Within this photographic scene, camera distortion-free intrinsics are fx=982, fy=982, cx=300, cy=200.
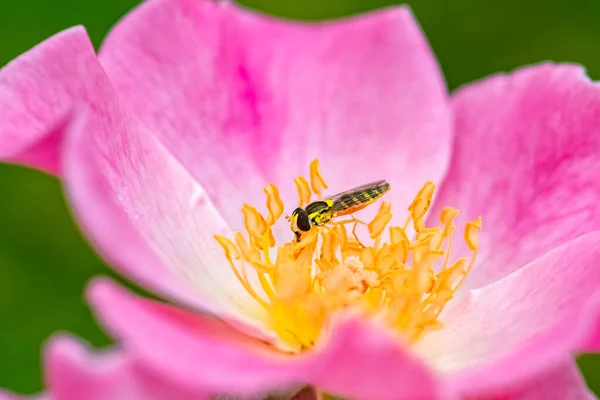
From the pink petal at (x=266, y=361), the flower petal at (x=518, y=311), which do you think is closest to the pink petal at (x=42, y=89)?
the pink petal at (x=266, y=361)

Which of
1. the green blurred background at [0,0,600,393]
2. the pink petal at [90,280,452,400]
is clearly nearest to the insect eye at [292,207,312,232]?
the pink petal at [90,280,452,400]

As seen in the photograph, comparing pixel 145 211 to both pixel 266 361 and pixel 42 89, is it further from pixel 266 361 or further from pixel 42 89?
pixel 266 361

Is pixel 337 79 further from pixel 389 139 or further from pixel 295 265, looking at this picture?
pixel 295 265

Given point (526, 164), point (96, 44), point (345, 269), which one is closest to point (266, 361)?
point (345, 269)

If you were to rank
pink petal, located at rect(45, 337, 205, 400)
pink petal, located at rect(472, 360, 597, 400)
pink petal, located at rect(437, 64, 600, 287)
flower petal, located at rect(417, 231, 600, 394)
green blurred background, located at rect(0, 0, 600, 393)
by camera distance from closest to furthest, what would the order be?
pink petal, located at rect(45, 337, 205, 400)
pink petal, located at rect(472, 360, 597, 400)
flower petal, located at rect(417, 231, 600, 394)
pink petal, located at rect(437, 64, 600, 287)
green blurred background, located at rect(0, 0, 600, 393)

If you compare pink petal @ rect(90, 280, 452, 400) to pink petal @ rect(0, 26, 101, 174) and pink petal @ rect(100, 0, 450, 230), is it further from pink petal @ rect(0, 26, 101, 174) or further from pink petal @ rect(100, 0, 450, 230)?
pink petal @ rect(100, 0, 450, 230)

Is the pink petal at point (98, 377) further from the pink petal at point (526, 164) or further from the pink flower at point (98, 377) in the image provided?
the pink petal at point (526, 164)
